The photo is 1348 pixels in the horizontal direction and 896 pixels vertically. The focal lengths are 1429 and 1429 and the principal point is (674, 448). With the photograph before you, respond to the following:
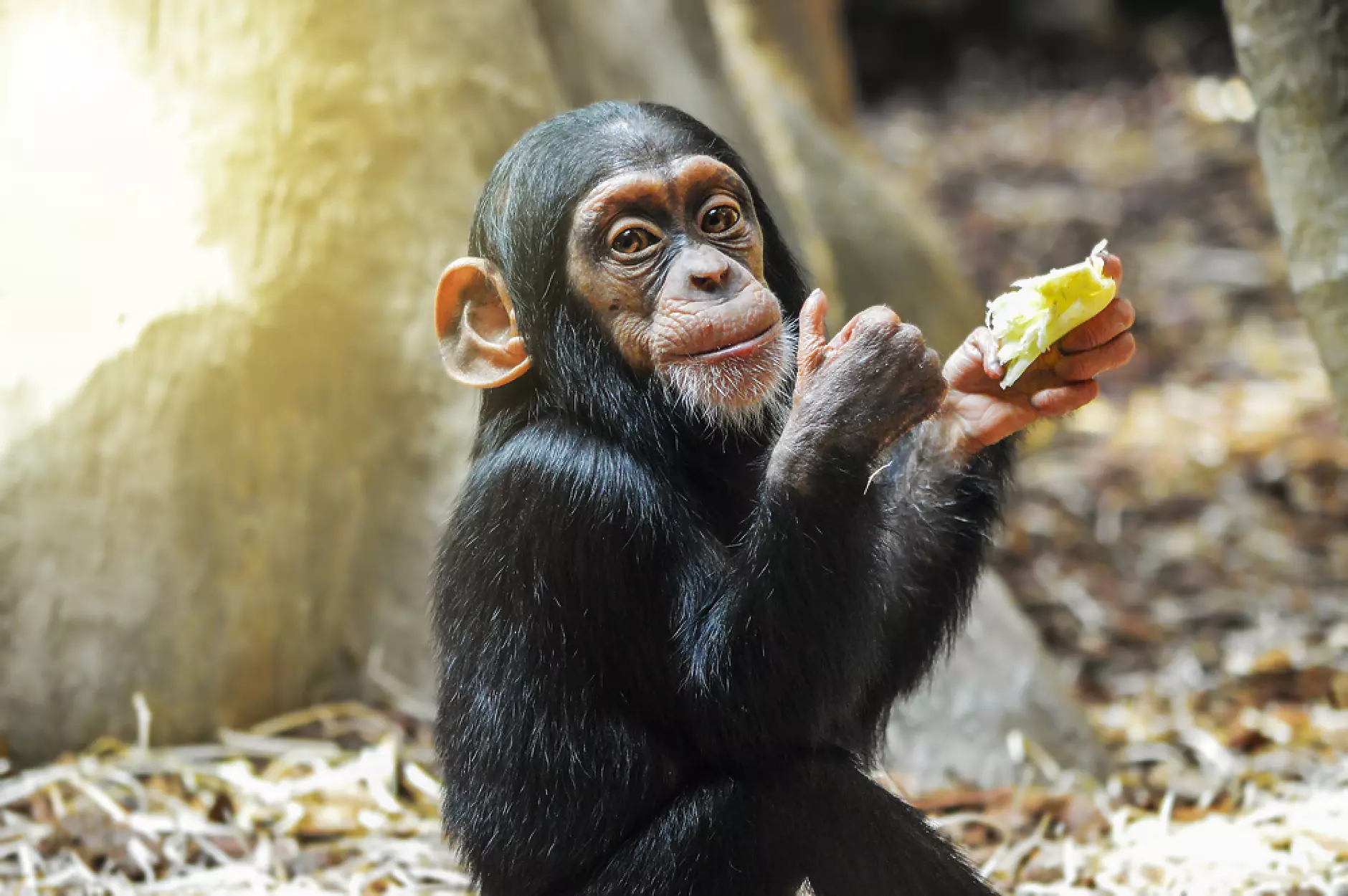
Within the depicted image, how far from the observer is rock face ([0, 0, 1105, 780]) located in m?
4.35

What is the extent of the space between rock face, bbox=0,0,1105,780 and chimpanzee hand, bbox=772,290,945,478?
2134 mm

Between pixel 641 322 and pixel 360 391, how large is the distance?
2.04m

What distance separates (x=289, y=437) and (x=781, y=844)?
253 cm

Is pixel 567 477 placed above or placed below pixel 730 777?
above

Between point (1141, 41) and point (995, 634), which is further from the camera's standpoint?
point (1141, 41)

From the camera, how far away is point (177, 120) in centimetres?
461

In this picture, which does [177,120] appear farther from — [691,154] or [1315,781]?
[1315,781]

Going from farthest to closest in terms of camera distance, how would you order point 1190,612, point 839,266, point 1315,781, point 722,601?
point 839,266
point 1190,612
point 1315,781
point 722,601

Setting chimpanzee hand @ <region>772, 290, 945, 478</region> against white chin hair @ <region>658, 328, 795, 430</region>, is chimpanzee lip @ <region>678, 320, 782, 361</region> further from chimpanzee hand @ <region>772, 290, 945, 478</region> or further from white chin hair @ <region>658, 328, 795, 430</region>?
chimpanzee hand @ <region>772, 290, 945, 478</region>

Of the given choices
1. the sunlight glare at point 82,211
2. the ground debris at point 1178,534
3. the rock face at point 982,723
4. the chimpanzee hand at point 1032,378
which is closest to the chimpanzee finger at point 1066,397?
the chimpanzee hand at point 1032,378

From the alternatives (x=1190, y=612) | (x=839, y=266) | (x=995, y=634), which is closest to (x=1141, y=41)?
(x=839, y=266)

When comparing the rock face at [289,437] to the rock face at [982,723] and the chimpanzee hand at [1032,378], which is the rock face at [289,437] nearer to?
the rock face at [982,723]

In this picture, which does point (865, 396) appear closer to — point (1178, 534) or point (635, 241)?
point (635, 241)

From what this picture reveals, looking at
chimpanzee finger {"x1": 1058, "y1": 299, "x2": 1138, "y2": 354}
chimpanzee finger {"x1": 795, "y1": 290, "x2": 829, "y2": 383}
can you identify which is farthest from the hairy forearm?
chimpanzee finger {"x1": 1058, "y1": 299, "x2": 1138, "y2": 354}
